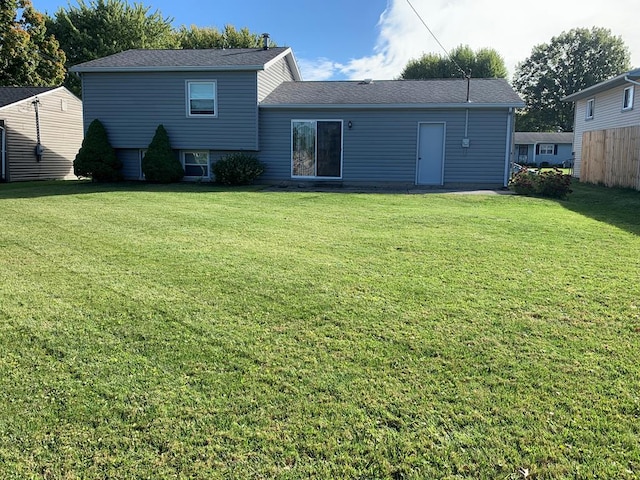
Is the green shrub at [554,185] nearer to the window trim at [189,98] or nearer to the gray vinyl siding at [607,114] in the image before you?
the gray vinyl siding at [607,114]

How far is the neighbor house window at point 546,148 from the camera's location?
152ft

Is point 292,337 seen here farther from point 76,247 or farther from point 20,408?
point 76,247

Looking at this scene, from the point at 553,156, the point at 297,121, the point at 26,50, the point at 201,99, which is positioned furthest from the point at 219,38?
the point at 553,156

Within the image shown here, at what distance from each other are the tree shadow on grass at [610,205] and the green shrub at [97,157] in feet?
44.5

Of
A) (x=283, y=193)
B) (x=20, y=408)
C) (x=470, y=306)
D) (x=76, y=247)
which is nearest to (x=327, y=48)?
(x=283, y=193)

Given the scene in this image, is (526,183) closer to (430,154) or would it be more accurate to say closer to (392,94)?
(430,154)

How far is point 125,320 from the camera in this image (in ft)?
12.8

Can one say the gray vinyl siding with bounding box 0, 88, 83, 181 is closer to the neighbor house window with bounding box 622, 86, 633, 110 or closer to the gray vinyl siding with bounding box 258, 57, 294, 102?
the gray vinyl siding with bounding box 258, 57, 294, 102

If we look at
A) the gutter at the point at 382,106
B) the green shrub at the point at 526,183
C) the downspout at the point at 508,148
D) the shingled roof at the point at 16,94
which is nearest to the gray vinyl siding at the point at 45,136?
the shingled roof at the point at 16,94

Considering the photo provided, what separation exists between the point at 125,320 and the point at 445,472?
266 centimetres

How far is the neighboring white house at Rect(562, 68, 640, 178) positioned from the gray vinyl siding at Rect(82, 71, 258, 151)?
484 inches

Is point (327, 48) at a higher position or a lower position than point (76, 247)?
higher

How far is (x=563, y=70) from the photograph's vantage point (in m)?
54.0

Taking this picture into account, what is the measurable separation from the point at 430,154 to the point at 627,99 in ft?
26.8
